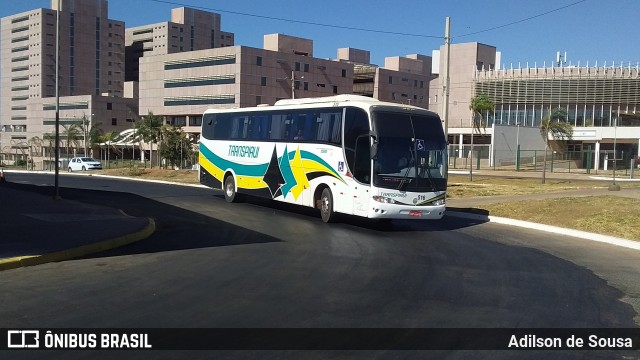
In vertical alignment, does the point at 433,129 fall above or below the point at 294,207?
above

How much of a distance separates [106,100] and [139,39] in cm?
5379

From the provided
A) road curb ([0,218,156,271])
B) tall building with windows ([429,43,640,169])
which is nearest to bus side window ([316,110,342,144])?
road curb ([0,218,156,271])

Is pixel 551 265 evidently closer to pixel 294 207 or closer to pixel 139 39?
pixel 294 207

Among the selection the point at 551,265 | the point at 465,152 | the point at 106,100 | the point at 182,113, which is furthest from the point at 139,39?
the point at 551,265

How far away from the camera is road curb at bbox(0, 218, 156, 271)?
977 centimetres

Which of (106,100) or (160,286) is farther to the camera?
(106,100)

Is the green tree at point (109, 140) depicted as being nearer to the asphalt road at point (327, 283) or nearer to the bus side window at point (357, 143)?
the bus side window at point (357, 143)

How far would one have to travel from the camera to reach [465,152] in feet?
249

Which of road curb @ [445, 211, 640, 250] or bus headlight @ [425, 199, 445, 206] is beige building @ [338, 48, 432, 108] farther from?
bus headlight @ [425, 199, 445, 206]

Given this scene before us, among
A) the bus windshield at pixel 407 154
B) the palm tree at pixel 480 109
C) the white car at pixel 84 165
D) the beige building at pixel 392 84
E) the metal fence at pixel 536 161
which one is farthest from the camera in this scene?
the beige building at pixel 392 84

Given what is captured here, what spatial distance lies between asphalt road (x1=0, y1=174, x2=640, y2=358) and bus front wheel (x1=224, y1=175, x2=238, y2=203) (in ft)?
23.4

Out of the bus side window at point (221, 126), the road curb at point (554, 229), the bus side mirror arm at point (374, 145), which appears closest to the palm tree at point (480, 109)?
the bus side window at point (221, 126)

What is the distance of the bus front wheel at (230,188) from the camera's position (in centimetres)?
2260

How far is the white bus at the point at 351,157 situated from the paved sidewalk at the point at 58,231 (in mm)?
5277
